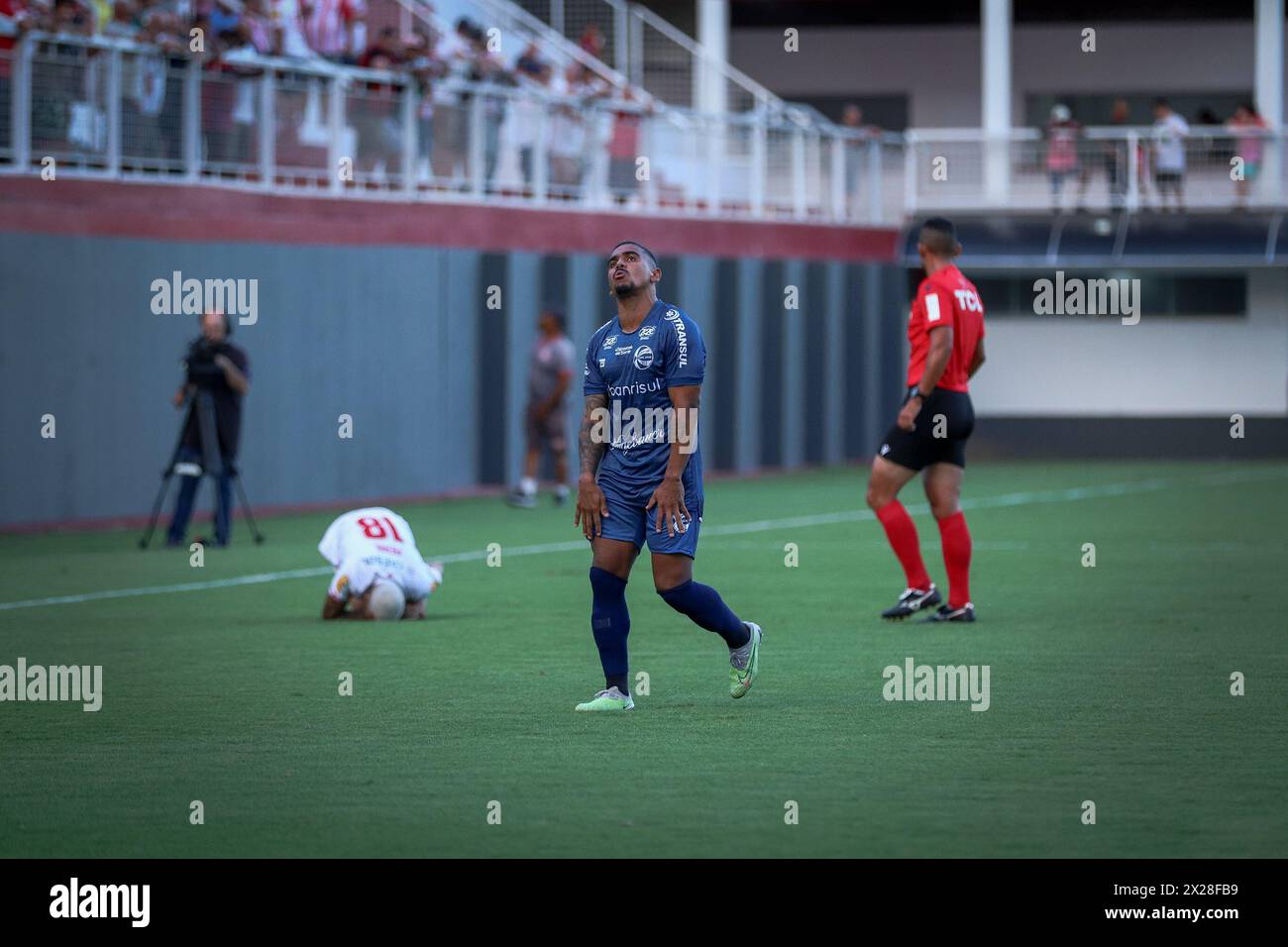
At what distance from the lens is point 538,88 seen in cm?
3005

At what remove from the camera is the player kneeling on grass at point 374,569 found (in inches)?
561

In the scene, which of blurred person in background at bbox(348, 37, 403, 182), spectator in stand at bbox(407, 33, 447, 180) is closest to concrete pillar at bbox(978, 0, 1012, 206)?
spectator in stand at bbox(407, 33, 447, 180)

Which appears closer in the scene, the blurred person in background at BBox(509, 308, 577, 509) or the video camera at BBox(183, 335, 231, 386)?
the video camera at BBox(183, 335, 231, 386)

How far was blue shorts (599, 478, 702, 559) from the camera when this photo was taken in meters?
10.3

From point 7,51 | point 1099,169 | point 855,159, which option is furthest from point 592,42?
point 7,51

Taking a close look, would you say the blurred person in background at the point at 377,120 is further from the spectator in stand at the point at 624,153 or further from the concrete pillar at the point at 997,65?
the concrete pillar at the point at 997,65

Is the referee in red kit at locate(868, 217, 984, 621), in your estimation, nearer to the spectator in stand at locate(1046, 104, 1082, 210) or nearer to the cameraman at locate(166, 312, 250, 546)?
the cameraman at locate(166, 312, 250, 546)

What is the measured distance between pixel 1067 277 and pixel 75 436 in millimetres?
19909

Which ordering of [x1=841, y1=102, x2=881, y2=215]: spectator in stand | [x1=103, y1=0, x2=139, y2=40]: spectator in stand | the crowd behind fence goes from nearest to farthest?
the crowd behind fence
[x1=103, y1=0, x2=139, y2=40]: spectator in stand
[x1=841, y1=102, x2=881, y2=215]: spectator in stand

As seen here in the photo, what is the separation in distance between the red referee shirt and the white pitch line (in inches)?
226

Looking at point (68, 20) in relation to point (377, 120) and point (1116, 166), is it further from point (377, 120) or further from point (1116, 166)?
point (1116, 166)

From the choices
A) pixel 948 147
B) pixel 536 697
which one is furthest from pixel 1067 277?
pixel 536 697
